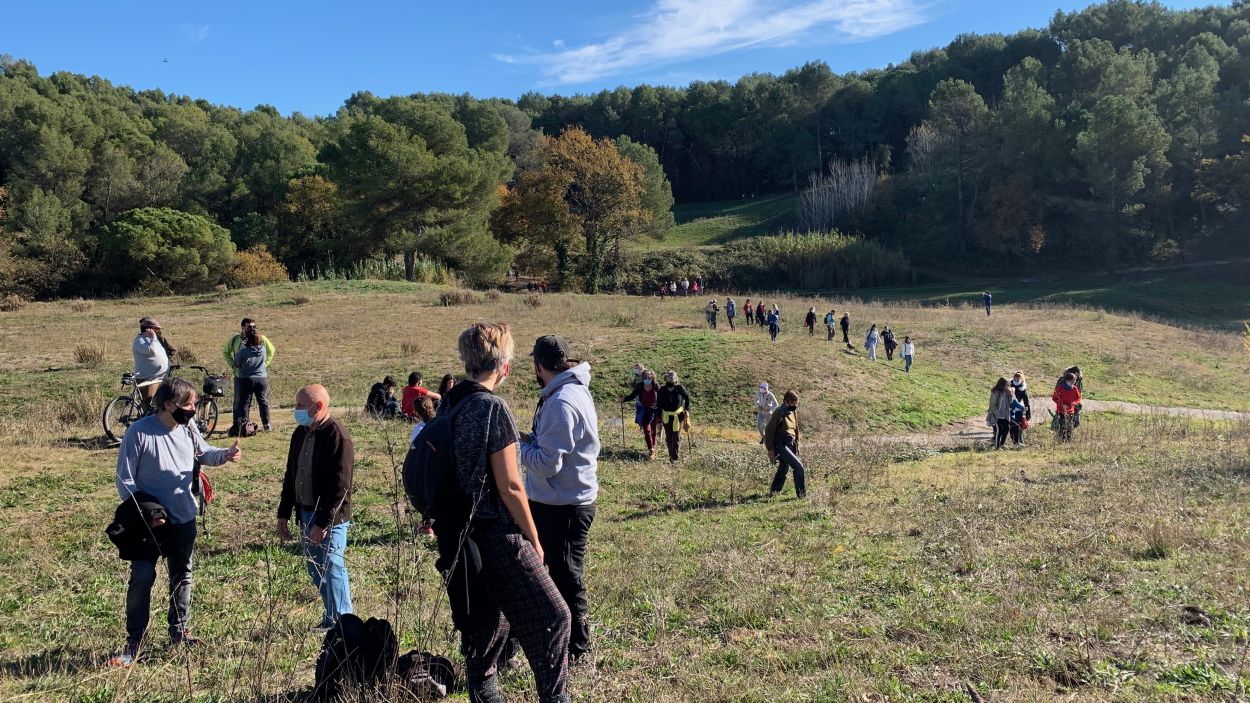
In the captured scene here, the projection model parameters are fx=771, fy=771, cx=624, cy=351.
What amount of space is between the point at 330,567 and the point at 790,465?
6.58 metres

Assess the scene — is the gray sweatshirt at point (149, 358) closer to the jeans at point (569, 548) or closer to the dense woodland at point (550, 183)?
the jeans at point (569, 548)

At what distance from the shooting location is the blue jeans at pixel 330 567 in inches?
169

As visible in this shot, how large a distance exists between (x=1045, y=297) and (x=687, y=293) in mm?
20474

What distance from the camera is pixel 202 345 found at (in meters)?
21.4

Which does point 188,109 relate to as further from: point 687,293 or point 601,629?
point 601,629

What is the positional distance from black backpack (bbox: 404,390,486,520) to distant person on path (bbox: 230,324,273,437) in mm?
9204

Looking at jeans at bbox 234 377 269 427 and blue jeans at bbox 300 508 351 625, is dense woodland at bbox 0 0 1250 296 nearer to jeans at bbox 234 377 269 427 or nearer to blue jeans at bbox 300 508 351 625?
jeans at bbox 234 377 269 427

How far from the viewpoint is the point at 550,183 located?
2084 inches

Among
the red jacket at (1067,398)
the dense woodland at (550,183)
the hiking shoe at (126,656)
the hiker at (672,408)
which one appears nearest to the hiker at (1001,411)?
the red jacket at (1067,398)

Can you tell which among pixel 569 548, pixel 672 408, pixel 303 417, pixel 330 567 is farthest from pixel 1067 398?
pixel 303 417

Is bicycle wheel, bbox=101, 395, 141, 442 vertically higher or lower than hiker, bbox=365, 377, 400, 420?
higher

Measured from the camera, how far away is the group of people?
10.1 feet

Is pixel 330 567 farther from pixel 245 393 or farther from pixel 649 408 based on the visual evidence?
pixel 649 408

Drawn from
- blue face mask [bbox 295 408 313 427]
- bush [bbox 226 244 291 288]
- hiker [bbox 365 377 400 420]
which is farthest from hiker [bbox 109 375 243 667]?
bush [bbox 226 244 291 288]
